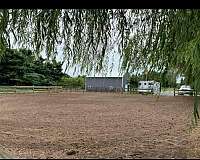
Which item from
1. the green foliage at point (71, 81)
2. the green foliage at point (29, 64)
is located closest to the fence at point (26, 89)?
the green foliage at point (71, 81)

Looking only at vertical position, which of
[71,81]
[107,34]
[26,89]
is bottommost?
[26,89]

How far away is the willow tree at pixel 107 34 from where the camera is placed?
13.3 feet

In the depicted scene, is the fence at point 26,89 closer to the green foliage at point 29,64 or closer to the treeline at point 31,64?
the treeline at point 31,64

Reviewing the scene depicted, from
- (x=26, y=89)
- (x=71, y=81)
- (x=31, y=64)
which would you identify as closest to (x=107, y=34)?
(x=31, y=64)

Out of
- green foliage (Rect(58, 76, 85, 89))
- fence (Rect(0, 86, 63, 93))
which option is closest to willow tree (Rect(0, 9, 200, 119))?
green foliage (Rect(58, 76, 85, 89))

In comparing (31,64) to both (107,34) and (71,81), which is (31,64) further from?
(71,81)

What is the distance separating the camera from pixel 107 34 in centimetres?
418

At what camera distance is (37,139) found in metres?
10.7

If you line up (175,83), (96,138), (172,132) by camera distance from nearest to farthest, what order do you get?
(175,83) < (96,138) < (172,132)

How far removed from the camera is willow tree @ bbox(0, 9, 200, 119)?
4047mm
